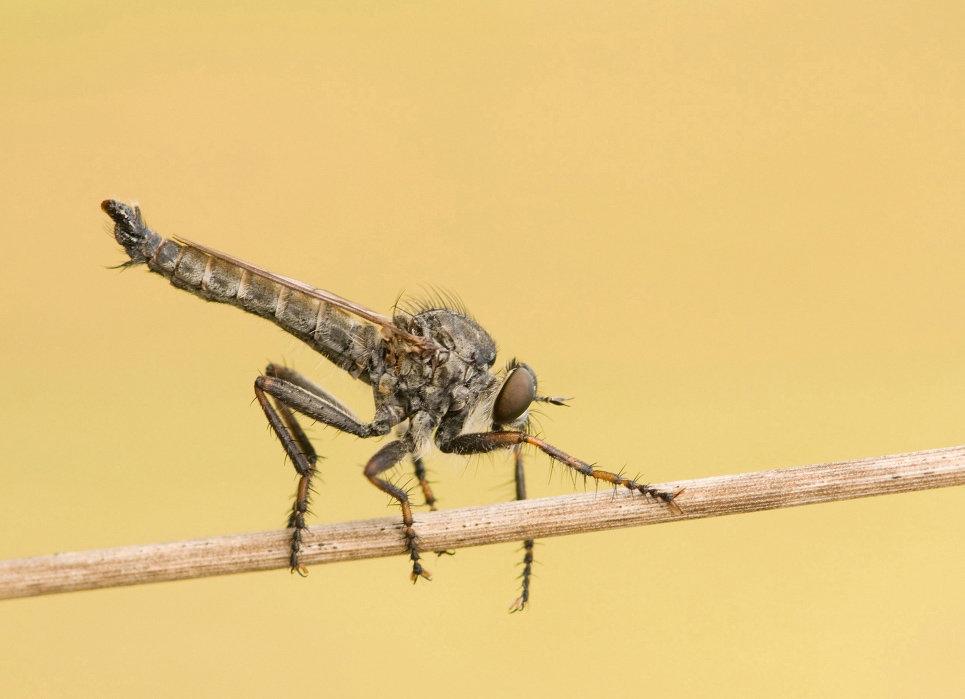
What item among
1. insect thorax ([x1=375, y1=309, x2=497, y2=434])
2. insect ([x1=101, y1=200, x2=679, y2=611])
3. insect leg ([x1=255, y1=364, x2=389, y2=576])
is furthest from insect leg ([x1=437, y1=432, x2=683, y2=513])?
insect leg ([x1=255, y1=364, x2=389, y2=576])

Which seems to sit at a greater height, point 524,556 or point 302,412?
point 302,412

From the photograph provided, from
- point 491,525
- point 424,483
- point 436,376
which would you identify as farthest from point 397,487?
point 424,483

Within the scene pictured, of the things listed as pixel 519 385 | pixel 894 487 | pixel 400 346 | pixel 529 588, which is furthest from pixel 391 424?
pixel 894 487

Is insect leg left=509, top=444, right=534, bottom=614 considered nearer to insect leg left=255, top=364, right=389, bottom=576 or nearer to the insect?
the insect

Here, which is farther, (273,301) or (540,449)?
(273,301)

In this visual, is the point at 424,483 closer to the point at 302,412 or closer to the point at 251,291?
the point at 302,412

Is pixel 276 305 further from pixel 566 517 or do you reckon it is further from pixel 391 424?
pixel 566 517

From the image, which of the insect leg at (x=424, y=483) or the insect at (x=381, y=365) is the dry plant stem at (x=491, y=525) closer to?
the insect at (x=381, y=365)
